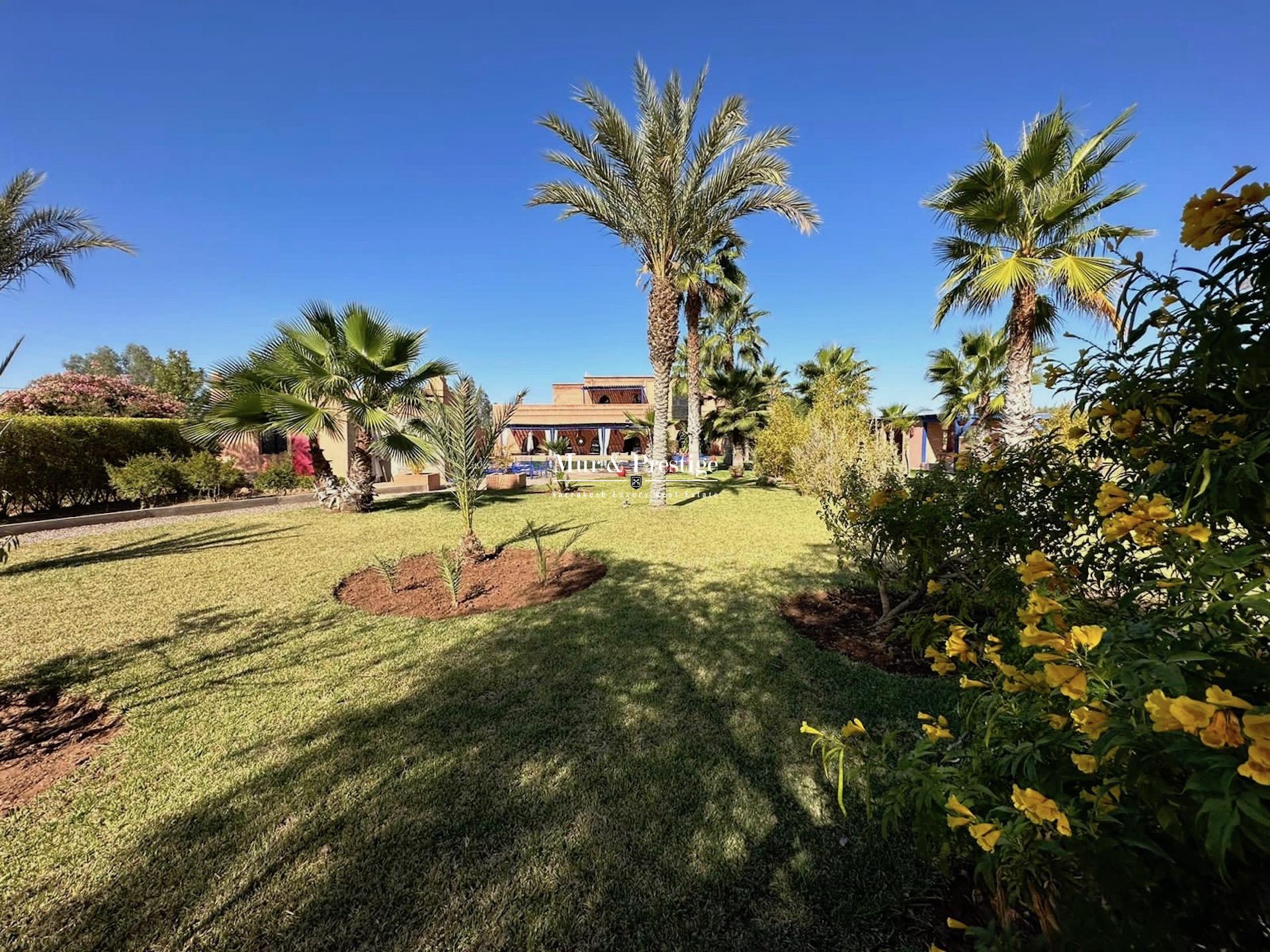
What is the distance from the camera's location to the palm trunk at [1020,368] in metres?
9.98

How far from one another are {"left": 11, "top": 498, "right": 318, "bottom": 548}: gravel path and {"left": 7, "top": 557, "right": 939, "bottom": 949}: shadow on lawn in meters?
8.74

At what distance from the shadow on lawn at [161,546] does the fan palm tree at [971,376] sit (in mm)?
22333

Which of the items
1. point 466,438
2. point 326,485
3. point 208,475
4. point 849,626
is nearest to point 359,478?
point 326,485

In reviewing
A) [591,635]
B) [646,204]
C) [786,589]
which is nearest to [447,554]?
[591,635]

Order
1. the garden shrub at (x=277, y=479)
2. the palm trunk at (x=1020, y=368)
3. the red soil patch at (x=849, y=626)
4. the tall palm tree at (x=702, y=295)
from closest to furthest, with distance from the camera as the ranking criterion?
the red soil patch at (x=849, y=626) → the palm trunk at (x=1020, y=368) → the garden shrub at (x=277, y=479) → the tall palm tree at (x=702, y=295)

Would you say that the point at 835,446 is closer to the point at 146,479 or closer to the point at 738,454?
the point at 738,454

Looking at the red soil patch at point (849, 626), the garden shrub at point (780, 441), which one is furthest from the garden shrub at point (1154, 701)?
the garden shrub at point (780, 441)

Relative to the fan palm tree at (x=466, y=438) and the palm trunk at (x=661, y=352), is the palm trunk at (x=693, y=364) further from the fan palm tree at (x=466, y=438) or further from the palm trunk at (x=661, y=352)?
the fan palm tree at (x=466, y=438)

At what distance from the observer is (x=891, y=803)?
1368 millimetres

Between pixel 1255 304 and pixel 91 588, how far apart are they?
10.3 metres

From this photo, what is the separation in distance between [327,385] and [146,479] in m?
6.02

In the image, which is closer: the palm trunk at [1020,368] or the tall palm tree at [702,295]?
the palm trunk at [1020,368]

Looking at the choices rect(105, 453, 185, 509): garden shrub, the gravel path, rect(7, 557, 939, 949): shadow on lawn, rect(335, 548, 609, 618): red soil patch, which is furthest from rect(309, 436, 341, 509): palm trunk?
rect(7, 557, 939, 949): shadow on lawn

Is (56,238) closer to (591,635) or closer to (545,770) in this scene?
(591,635)
